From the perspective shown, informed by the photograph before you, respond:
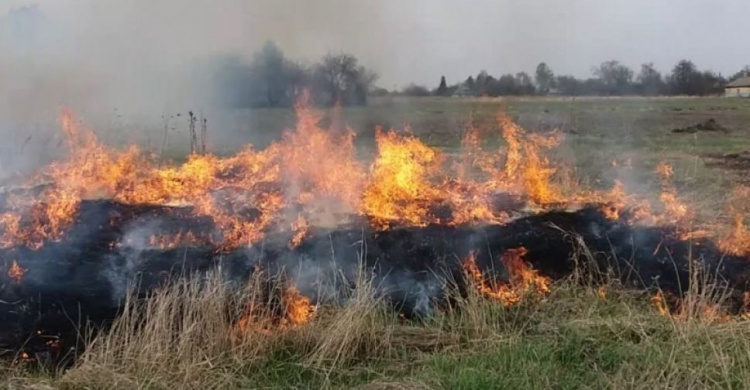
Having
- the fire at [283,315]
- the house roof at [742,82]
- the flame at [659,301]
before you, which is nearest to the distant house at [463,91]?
the flame at [659,301]

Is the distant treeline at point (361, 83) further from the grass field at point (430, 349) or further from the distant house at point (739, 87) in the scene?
the grass field at point (430, 349)

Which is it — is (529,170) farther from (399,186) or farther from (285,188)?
(285,188)

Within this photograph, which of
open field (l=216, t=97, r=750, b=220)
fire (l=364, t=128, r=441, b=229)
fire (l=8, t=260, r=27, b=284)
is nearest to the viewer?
fire (l=8, t=260, r=27, b=284)

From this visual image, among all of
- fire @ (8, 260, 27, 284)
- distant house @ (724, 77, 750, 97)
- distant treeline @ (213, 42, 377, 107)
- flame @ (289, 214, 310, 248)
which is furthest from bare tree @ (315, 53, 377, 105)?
distant house @ (724, 77, 750, 97)

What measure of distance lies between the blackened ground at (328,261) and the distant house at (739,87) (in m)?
7.85

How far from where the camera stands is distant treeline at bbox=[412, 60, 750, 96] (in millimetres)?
10633

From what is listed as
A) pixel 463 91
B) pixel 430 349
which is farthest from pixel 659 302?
pixel 463 91

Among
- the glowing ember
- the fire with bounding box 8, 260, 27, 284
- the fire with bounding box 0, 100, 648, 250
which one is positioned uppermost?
the fire with bounding box 0, 100, 648, 250

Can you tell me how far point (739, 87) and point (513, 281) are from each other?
10306mm

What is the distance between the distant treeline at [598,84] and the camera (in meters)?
10.6

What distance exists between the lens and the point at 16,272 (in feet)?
20.2

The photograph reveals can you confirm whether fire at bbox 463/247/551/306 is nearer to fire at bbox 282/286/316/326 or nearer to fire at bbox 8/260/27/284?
fire at bbox 282/286/316/326

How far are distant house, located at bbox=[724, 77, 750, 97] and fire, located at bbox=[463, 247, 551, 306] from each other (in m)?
9.07

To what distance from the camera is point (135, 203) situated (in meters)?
7.95
